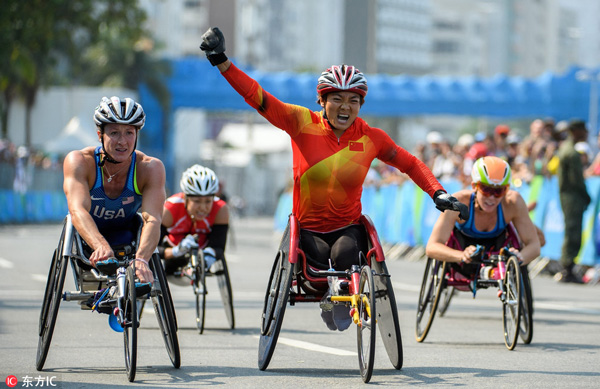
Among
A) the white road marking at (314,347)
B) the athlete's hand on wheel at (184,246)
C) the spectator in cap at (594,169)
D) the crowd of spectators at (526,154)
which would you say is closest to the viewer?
the white road marking at (314,347)

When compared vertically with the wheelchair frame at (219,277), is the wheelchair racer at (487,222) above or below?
above

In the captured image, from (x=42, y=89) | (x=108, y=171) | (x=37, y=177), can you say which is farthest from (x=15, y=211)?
(x=108, y=171)

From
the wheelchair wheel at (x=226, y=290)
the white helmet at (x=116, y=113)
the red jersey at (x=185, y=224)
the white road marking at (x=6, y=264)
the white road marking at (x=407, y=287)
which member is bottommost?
the white road marking at (x=6, y=264)

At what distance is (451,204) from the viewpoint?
8.56 meters

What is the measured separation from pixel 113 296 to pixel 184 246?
12.5ft

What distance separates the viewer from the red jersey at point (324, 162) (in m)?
8.73

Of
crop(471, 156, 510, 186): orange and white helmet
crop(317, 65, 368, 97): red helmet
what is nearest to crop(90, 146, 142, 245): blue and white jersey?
crop(317, 65, 368, 97): red helmet

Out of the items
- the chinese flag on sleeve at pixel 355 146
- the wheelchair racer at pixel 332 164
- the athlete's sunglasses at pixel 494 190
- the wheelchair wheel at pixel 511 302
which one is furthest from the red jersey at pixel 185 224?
the chinese flag on sleeve at pixel 355 146

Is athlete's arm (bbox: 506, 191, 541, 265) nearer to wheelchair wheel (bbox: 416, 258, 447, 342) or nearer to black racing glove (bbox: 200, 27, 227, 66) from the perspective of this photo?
wheelchair wheel (bbox: 416, 258, 447, 342)

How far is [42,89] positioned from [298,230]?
152 ft

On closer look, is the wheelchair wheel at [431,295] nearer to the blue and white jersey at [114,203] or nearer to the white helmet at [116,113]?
the blue and white jersey at [114,203]

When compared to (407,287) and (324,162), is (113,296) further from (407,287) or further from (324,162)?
(407,287)

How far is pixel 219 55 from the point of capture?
830 centimetres

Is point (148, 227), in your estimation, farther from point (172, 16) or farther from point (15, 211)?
point (172, 16)
